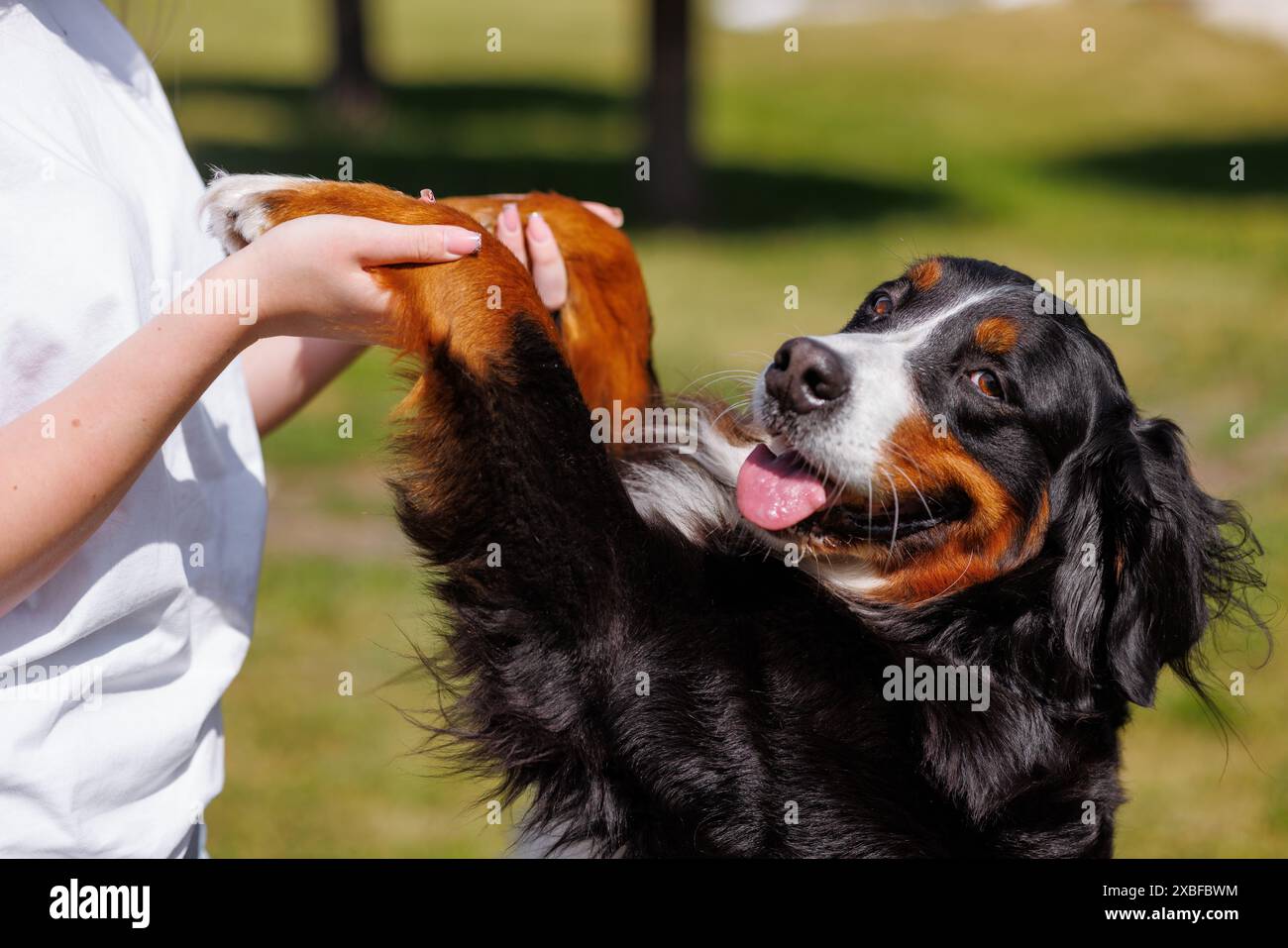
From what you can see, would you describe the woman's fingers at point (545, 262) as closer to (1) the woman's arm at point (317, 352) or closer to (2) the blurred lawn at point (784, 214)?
(1) the woman's arm at point (317, 352)

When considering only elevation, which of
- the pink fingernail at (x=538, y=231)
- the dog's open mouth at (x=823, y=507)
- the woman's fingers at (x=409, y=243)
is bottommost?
the dog's open mouth at (x=823, y=507)

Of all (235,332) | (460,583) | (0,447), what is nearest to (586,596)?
(460,583)

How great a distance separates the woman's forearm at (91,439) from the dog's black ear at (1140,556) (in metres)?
1.83

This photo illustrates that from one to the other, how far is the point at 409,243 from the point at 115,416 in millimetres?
607

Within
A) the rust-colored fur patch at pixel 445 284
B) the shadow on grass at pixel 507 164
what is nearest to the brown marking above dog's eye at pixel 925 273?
the rust-colored fur patch at pixel 445 284

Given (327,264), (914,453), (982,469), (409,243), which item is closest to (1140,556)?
(982,469)

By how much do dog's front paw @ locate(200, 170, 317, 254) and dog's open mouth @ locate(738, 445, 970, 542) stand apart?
117 centimetres

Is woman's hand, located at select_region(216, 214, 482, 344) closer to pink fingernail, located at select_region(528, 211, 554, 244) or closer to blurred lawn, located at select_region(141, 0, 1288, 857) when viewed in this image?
pink fingernail, located at select_region(528, 211, 554, 244)

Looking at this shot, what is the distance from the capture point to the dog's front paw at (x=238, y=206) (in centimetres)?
262

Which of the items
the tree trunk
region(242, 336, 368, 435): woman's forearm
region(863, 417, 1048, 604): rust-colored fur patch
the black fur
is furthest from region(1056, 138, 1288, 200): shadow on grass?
region(242, 336, 368, 435): woman's forearm

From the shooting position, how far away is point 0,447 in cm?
209

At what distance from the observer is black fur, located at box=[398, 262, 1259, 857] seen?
265 centimetres

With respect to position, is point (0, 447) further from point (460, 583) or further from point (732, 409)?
point (732, 409)
